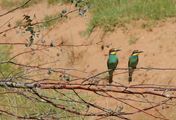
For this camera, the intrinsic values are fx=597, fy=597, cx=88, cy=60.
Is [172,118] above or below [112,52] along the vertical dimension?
below

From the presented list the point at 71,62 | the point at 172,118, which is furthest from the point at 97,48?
the point at 172,118

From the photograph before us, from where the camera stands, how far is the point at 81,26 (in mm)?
11406

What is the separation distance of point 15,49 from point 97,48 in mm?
1880

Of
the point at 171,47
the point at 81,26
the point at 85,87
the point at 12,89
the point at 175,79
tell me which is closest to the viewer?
the point at 85,87

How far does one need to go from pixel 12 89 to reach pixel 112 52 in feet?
23.0

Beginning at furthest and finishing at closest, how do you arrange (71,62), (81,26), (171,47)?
1. (81,26)
2. (71,62)
3. (171,47)

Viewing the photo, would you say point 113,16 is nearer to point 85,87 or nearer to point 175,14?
point 175,14

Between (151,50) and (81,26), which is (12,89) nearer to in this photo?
(151,50)

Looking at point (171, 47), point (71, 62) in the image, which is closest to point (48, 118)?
point (171, 47)

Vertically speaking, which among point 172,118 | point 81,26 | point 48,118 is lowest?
point 172,118

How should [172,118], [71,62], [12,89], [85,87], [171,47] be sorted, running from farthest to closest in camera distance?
[71,62]
[171,47]
[172,118]
[12,89]
[85,87]

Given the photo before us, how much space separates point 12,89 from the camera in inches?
79.3

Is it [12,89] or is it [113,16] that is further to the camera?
[113,16]

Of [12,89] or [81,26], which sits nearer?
[12,89]
